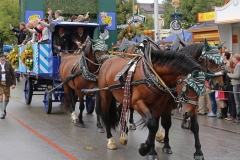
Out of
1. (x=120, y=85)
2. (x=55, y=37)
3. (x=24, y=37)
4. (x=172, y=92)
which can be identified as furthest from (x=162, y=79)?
(x=24, y=37)

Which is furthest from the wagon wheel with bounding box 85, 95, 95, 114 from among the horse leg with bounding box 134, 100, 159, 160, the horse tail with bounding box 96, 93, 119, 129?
the horse leg with bounding box 134, 100, 159, 160

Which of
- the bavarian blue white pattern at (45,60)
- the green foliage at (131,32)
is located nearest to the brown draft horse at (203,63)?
the bavarian blue white pattern at (45,60)

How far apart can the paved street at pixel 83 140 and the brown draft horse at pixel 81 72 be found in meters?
0.49

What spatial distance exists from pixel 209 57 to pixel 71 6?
72.8 ft

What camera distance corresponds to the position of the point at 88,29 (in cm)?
1335

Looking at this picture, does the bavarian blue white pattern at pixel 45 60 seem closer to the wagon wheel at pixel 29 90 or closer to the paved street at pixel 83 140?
the paved street at pixel 83 140

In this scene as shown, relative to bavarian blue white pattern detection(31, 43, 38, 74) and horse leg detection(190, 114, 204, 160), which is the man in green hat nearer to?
bavarian blue white pattern detection(31, 43, 38, 74)

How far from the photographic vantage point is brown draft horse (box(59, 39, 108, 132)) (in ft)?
34.7

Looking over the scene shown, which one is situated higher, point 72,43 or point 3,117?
point 72,43

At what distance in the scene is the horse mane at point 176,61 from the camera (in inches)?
267

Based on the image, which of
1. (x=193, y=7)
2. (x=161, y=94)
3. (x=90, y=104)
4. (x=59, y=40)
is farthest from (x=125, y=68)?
(x=193, y=7)

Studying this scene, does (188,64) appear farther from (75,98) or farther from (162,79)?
(75,98)

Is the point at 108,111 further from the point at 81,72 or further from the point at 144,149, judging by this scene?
the point at 81,72

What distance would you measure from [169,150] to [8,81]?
247 inches
